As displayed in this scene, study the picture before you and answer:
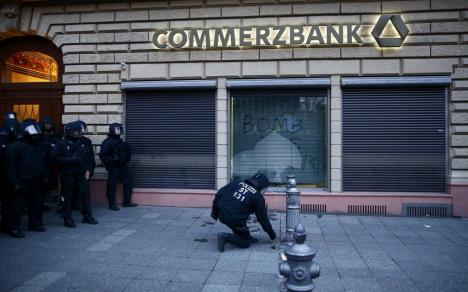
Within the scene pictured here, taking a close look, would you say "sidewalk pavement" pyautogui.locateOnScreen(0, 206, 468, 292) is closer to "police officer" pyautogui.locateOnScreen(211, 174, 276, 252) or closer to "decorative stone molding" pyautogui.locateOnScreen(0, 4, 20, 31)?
"police officer" pyautogui.locateOnScreen(211, 174, 276, 252)

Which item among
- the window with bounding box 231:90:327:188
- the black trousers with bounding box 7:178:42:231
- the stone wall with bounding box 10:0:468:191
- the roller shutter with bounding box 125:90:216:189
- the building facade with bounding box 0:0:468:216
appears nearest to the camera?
the black trousers with bounding box 7:178:42:231

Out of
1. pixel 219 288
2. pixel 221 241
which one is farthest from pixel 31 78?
pixel 219 288

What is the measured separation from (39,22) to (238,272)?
8949 millimetres

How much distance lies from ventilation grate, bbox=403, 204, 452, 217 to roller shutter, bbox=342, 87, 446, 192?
427 mm

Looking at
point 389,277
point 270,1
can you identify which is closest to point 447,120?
point 270,1

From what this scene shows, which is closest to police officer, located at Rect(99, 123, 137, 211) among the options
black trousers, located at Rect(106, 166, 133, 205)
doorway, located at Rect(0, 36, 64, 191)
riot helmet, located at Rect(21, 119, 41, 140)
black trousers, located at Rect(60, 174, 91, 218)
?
black trousers, located at Rect(106, 166, 133, 205)

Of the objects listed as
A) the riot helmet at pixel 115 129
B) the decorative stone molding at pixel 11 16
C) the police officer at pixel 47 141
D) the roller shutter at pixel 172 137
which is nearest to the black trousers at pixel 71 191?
the police officer at pixel 47 141

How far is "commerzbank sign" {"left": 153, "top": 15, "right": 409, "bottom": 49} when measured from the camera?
945cm

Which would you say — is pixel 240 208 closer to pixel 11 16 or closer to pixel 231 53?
pixel 231 53

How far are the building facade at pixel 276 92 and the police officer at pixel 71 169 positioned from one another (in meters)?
2.16

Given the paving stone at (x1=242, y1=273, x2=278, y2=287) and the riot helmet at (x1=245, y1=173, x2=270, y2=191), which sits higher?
the riot helmet at (x1=245, y1=173, x2=270, y2=191)

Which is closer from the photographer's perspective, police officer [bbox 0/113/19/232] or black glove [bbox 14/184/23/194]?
black glove [bbox 14/184/23/194]

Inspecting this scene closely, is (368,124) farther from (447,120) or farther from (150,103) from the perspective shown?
(150,103)

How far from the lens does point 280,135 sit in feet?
33.3
